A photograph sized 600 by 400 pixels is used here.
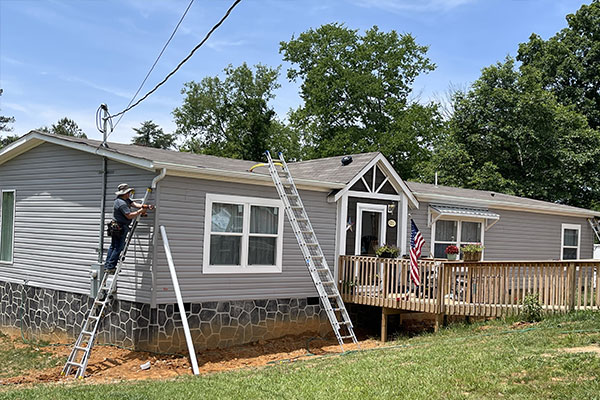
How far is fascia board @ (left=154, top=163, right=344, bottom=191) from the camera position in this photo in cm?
1100

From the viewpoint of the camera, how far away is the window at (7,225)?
47.8ft

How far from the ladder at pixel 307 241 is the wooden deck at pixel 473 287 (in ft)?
3.77

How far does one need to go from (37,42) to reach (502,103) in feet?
72.5

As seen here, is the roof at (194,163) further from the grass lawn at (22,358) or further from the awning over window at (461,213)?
the grass lawn at (22,358)

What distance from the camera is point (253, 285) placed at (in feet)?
40.9

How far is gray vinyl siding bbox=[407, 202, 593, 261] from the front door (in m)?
4.57

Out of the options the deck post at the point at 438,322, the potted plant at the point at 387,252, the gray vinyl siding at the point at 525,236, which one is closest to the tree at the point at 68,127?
the gray vinyl siding at the point at 525,236

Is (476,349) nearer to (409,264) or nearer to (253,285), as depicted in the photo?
(409,264)

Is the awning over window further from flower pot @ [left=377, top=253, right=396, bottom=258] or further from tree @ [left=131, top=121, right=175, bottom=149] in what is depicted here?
tree @ [left=131, top=121, right=175, bottom=149]

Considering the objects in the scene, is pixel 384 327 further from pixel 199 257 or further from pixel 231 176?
pixel 231 176

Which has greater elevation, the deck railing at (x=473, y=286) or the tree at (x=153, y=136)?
the tree at (x=153, y=136)

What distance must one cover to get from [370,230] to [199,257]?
5.03 m

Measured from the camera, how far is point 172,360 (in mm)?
10836

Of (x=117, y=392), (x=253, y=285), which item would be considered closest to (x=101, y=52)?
(x=253, y=285)
